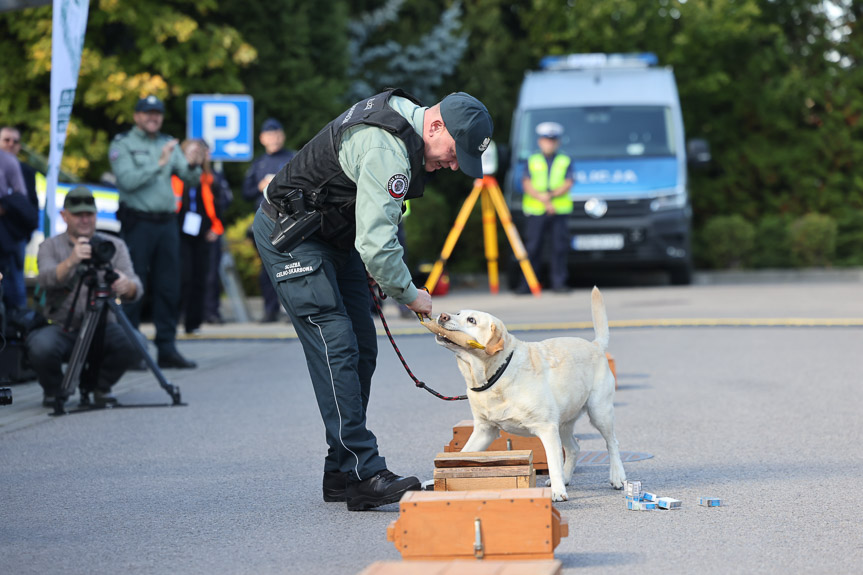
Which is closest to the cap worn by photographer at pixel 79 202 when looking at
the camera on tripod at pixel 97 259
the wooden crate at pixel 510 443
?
the camera on tripod at pixel 97 259

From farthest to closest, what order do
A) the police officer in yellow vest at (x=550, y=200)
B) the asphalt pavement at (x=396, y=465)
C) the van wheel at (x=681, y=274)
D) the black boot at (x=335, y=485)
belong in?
1. the van wheel at (x=681, y=274)
2. the police officer in yellow vest at (x=550, y=200)
3. the black boot at (x=335, y=485)
4. the asphalt pavement at (x=396, y=465)

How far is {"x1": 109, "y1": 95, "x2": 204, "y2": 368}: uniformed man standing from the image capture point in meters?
10.8

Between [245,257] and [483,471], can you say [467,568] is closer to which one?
[483,471]

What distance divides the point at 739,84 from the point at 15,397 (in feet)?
68.5

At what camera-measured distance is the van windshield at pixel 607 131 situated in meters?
20.8

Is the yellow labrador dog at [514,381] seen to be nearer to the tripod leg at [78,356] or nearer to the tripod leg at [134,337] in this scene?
the tripod leg at [134,337]

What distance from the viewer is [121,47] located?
2319 cm

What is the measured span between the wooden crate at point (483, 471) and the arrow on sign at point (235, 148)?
37.2 ft

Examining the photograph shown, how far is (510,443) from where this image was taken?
21.8 feet

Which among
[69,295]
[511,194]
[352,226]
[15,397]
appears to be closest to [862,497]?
[352,226]

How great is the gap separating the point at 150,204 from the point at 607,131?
1139 cm

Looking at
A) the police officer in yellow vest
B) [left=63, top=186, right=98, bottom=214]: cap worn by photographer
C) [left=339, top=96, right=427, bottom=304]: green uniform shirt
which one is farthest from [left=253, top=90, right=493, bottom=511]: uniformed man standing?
the police officer in yellow vest

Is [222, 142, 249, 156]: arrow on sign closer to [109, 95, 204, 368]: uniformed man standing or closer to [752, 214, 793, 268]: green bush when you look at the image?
[109, 95, 204, 368]: uniformed man standing

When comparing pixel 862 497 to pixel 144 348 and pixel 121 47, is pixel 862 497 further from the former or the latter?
pixel 121 47
